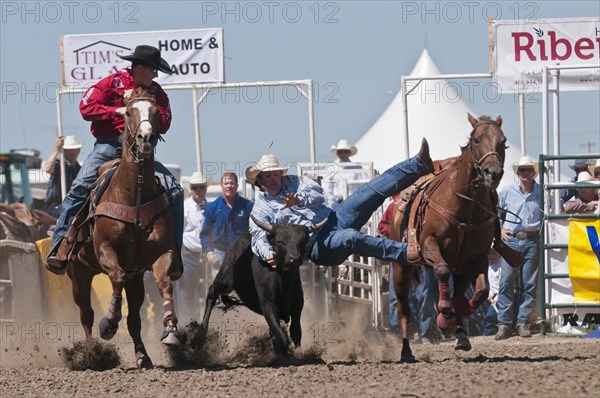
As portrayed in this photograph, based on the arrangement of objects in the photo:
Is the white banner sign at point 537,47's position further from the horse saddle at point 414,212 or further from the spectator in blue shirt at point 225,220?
the horse saddle at point 414,212

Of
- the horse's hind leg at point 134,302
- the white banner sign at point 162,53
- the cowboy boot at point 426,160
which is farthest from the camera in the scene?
the white banner sign at point 162,53

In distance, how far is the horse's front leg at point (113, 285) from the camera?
934 centimetres

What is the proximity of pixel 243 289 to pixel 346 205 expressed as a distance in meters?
1.18

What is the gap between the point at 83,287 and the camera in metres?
10.8

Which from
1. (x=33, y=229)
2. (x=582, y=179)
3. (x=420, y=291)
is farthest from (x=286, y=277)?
(x=33, y=229)

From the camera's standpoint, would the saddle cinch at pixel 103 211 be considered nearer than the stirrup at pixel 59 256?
Yes

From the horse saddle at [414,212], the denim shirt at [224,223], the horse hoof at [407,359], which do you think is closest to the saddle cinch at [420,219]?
the horse saddle at [414,212]

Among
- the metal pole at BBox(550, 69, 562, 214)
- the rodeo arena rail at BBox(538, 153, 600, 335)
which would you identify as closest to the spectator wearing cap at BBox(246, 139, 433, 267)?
the rodeo arena rail at BBox(538, 153, 600, 335)

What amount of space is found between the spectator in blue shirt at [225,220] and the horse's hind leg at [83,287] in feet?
10.6

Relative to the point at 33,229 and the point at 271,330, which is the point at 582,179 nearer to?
the point at 271,330

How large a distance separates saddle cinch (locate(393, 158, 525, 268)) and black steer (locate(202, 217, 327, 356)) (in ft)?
2.59

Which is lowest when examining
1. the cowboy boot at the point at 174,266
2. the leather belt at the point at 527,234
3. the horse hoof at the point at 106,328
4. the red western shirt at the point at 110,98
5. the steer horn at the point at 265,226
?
the horse hoof at the point at 106,328

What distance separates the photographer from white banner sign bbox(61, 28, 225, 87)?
56.6ft

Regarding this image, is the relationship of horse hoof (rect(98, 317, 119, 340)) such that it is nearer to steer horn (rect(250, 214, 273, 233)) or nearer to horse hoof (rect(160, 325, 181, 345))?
horse hoof (rect(160, 325, 181, 345))
